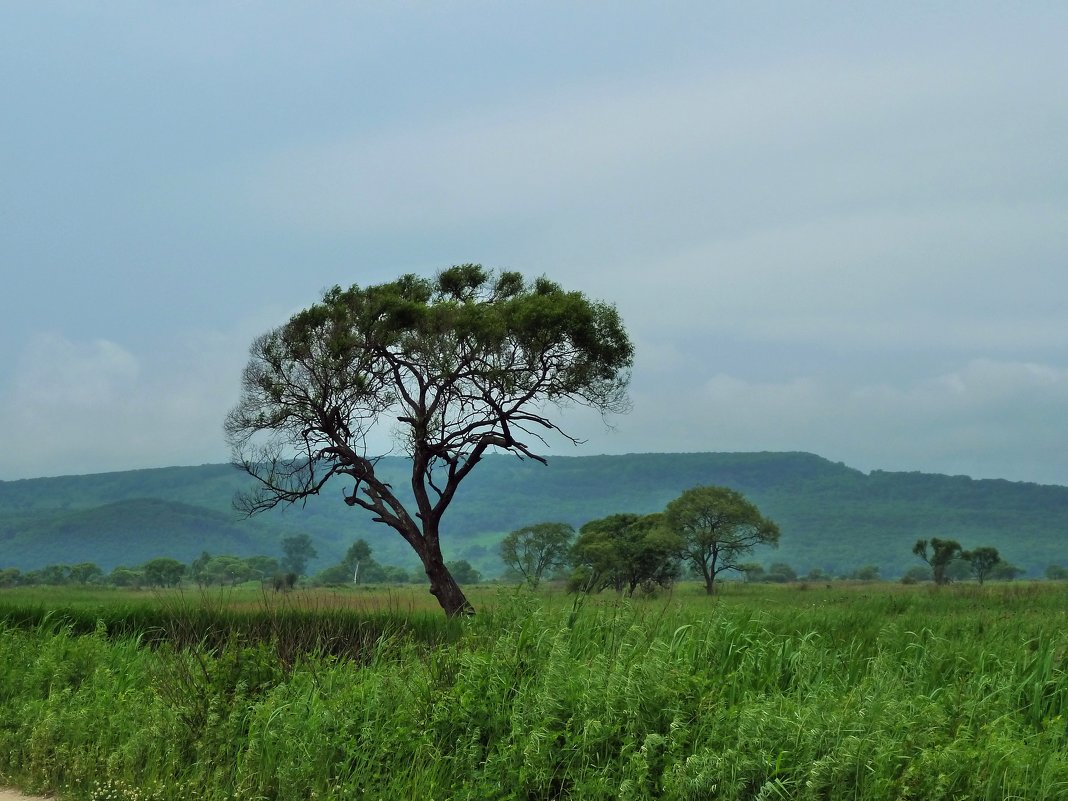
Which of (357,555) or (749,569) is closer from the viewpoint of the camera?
(749,569)

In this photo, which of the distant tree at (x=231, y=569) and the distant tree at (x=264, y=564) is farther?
the distant tree at (x=264, y=564)

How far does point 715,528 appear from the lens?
2530 inches

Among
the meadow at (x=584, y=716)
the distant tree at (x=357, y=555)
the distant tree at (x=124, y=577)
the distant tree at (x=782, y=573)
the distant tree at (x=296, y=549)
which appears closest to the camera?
the meadow at (x=584, y=716)

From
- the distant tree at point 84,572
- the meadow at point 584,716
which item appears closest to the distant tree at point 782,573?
the distant tree at point 84,572

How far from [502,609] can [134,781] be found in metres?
4.12

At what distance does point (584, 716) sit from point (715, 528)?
5665 centimetres

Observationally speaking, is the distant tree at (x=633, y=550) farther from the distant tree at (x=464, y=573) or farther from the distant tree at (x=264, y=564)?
the distant tree at (x=264, y=564)

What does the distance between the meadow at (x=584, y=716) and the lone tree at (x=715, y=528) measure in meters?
49.0

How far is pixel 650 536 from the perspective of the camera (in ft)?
194

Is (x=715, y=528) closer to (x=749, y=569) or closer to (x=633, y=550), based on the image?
(x=633, y=550)

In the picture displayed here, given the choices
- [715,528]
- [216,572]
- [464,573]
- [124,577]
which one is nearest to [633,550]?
[715,528]

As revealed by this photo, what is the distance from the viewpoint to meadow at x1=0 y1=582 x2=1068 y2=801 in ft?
26.0

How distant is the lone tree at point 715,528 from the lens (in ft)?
206

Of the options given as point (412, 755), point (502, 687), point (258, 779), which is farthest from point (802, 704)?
point (258, 779)
